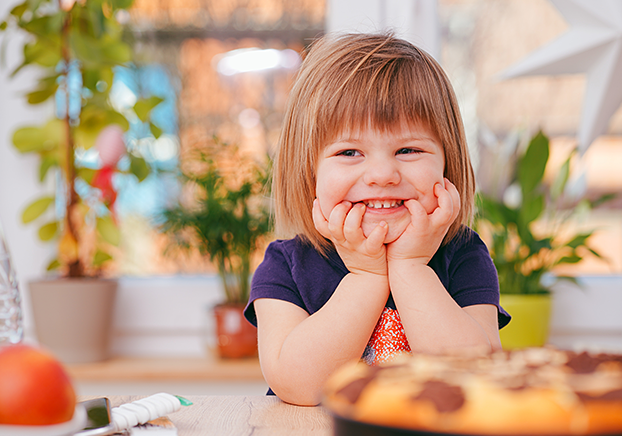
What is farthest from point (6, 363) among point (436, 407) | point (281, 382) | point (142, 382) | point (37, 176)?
point (37, 176)

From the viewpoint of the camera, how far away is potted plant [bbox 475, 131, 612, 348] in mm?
1375

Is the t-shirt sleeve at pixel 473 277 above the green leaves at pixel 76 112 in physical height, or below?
below

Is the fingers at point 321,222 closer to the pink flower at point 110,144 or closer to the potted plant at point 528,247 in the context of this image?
the potted plant at point 528,247

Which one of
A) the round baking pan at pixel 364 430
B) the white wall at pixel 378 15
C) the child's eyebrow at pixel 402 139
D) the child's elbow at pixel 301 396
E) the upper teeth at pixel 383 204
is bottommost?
the child's elbow at pixel 301 396

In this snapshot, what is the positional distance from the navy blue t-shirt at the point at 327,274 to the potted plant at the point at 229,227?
572 mm

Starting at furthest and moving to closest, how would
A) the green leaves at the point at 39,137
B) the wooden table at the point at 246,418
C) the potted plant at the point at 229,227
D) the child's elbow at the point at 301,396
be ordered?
the green leaves at the point at 39,137 < the potted plant at the point at 229,227 < the child's elbow at the point at 301,396 < the wooden table at the point at 246,418

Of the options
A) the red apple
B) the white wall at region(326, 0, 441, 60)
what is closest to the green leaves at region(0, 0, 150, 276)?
the white wall at region(326, 0, 441, 60)

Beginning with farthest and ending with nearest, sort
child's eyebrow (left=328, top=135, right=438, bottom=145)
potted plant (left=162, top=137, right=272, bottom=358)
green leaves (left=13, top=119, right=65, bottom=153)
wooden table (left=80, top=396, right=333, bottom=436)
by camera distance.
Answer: green leaves (left=13, top=119, right=65, bottom=153) < potted plant (left=162, top=137, right=272, bottom=358) < child's eyebrow (left=328, top=135, right=438, bottom=145) < wooden table (left=80, top=396, right=333, bottom=436)

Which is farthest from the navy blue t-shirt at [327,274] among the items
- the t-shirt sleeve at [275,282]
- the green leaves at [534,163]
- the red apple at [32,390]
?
the green leaves at [534,163]

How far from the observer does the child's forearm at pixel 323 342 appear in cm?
68

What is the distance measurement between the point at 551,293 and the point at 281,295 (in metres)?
0.96

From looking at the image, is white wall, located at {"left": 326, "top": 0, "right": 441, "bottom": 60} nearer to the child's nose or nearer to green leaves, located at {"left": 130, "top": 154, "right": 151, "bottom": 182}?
green leaves, located at {"left": 130, "top": 154, "right": 151, "bottom": 182}

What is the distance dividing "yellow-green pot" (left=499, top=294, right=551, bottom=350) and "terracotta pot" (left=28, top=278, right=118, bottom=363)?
101cm

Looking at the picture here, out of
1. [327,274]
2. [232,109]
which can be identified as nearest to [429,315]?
[327,274]
